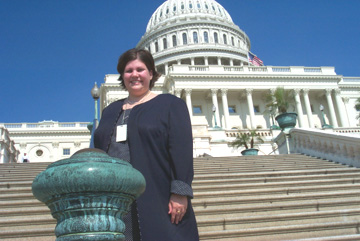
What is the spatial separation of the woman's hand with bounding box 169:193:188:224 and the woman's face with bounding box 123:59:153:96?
104cm

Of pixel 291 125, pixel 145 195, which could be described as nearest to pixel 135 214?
pixel 145 195

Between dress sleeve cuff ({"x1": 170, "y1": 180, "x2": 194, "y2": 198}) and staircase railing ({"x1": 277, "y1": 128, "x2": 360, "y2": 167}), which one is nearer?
dress sleeve cuff ({"x1": 170, "y1": 180, "x2": 194, "y2": 198})

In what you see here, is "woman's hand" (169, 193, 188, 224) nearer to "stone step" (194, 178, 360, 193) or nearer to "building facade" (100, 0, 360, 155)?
"stone step" (194, 178, 360, 193)

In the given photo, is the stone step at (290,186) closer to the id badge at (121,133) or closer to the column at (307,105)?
the id badge at (121,133)

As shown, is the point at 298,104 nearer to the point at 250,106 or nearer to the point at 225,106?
the point at 250,106

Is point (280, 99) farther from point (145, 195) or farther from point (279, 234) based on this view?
point (145, 195)

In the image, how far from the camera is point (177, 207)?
246 centimetres

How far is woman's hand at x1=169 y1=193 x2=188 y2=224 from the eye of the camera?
2461mm

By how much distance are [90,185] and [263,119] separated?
1729 inches

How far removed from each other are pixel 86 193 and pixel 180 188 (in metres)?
0.91

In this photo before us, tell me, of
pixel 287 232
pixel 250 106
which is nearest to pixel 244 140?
pixel 287 232

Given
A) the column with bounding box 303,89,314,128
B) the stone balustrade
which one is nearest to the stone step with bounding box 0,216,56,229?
the stone balustrade

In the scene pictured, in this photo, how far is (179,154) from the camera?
2588 mm

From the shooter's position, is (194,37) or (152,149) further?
(194,37)
